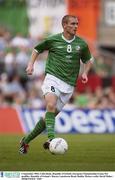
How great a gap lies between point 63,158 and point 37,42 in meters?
13.3

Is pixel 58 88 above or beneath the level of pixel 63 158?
above

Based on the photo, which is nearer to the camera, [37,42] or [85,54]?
[85,54]

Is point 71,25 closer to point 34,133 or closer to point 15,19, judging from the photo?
point 34,133

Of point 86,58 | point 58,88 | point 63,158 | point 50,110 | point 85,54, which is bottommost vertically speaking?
point 63,158

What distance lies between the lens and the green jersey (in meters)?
14.2

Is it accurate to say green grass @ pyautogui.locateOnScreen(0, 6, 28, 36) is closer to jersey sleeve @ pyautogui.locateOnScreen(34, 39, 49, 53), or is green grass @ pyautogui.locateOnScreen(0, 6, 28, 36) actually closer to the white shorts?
jersey sleeve @ pyautogui.locateOnScreen(34, 39, 49, 53)

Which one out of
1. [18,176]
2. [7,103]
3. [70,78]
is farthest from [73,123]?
[18,176]

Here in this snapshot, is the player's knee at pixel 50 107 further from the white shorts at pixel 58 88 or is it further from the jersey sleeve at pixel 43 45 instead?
the jersey sleeve at pixel 43 45

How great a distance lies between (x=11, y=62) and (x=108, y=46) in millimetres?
5485

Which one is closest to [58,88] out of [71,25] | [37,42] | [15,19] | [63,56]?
[63,56]

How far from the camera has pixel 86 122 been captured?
23.6 meters

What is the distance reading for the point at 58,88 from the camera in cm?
1414

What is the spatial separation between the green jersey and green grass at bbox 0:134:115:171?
1320 mm

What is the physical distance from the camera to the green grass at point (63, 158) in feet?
39.9
